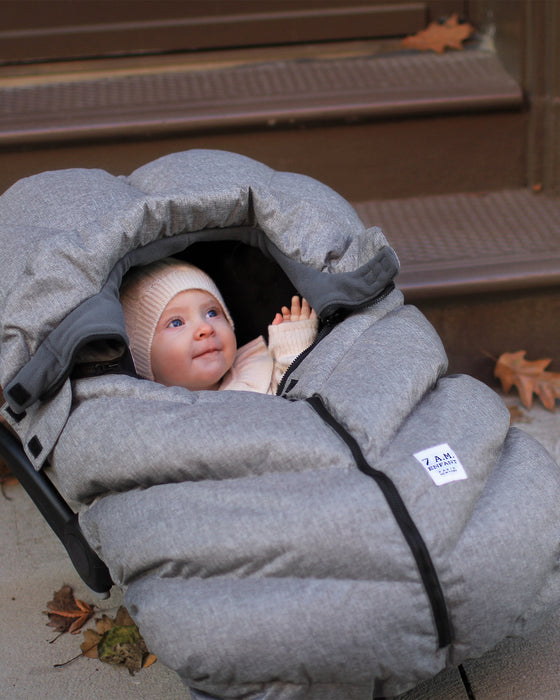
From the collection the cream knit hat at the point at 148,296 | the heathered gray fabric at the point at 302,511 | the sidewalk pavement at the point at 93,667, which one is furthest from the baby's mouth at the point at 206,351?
the sidewalk pavement at the point at 93,667

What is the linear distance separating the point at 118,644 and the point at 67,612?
195mm

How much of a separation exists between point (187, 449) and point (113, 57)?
7.51ft

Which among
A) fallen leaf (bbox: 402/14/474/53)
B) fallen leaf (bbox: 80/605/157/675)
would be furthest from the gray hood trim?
fallen leaf (bbox: 402/14/474/53)

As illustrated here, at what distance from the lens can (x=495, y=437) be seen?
5.70ft

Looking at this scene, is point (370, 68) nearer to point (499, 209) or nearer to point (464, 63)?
point (464, 63)

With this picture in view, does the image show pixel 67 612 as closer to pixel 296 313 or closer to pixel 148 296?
pixel 148 296

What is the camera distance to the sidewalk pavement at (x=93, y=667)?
1.80 metres

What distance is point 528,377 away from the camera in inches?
113

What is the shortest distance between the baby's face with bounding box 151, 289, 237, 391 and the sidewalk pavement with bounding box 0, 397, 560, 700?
1.90 ft

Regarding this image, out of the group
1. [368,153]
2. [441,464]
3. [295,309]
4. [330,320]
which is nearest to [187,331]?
[295,309]

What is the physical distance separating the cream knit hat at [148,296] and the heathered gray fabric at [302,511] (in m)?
0.33

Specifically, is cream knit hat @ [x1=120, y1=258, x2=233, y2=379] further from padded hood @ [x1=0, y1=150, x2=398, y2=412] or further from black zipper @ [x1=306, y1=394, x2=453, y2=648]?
black zipper @ [x1=306, y1=394, x2=453, y2=648]

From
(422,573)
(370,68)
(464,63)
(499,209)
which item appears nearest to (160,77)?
(370,68)

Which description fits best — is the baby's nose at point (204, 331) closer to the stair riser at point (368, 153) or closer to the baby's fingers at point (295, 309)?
the baby's fingers at point (295, 309)
